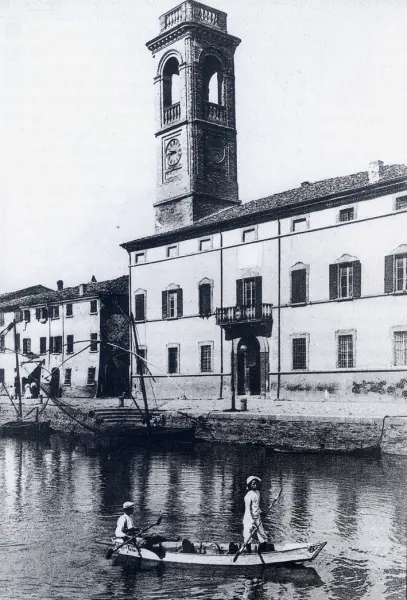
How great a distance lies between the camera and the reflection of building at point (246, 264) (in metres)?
32.2

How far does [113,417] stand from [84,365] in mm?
15644

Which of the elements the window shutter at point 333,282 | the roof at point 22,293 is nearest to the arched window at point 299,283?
the window shutter at point 333,282

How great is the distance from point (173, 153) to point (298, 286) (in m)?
15.6

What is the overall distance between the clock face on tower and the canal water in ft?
74.9

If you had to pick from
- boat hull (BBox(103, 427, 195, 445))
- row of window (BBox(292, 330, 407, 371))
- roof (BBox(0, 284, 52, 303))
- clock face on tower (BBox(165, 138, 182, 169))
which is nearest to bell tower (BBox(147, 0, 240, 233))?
clock face on tower (BBox(165, 138, 182, 169))

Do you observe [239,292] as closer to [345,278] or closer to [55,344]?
[345,278]

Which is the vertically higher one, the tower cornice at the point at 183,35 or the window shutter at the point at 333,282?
the tower cornice at the point at 183,35

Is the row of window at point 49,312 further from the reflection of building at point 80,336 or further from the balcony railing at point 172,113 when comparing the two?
the balcony railing at point 172,113

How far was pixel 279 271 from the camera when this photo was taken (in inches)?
1444

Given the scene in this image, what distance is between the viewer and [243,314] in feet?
125

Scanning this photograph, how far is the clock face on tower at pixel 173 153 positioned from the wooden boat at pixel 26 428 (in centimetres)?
1897

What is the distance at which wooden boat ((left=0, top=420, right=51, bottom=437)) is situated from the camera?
125 feet

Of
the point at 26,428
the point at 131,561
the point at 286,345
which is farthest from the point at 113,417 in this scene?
the point at 131,561

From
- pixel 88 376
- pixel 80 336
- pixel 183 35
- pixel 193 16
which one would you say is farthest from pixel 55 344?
pixel 193 16
